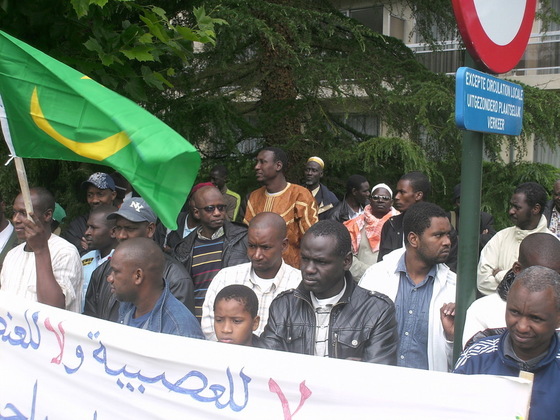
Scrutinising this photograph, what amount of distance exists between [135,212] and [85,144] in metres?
1.37

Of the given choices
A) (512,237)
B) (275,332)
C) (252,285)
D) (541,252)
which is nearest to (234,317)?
(275,332)

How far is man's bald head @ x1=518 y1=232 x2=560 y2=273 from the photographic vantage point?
140 inches

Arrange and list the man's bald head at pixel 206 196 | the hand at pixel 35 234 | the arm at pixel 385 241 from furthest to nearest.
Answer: the arm at pixel 385 241
the man's bald head at pixel 206 196
the hand at pixel 35 234

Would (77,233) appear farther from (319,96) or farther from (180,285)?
(319,96)

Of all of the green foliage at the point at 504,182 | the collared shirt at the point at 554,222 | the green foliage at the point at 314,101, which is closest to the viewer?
the collared shirt at the point at 554,222

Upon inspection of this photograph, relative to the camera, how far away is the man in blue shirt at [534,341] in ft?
8.45

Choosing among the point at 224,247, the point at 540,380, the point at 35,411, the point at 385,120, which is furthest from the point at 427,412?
the point at 385,120

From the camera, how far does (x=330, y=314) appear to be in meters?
3.52

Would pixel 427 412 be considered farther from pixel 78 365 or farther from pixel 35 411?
pixel 35 411

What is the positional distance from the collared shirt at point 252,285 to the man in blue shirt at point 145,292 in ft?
1.35

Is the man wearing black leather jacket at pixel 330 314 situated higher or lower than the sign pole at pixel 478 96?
lower

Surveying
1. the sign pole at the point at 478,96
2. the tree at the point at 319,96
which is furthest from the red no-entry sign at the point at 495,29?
the tree at the point at 319,96

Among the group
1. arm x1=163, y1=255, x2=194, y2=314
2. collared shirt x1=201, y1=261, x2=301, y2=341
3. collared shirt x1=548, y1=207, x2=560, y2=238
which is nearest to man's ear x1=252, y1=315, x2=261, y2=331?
collared shirt x1=201, y1=261, x2=301, y2=341

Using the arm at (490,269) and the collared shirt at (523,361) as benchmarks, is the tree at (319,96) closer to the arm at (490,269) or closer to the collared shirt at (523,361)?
the arm at (490,269)
